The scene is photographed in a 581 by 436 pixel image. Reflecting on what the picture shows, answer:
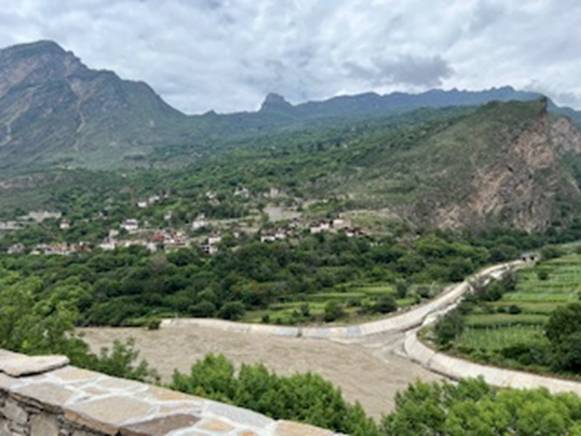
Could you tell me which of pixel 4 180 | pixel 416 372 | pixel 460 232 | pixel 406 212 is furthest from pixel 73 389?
pixel 4 180

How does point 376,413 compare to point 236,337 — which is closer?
point 376,413

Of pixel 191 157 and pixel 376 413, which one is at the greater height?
pixel 191 157

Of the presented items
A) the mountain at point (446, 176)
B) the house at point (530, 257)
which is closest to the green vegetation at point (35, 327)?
the mountain at point (446, 176)

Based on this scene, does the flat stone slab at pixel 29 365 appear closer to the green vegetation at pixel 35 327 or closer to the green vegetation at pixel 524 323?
the green vegetation at pixel 35 327

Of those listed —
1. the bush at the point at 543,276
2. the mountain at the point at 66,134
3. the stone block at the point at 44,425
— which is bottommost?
the bush at the point at 543,276

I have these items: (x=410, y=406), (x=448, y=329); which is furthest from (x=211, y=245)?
(x=410, y=406)

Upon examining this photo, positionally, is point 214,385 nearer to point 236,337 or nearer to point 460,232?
point 236,337

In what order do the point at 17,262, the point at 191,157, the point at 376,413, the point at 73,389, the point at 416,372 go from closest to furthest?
the point at 73,389, the point at 376,413, the point at 416,372, the point at 17,262, the point at 191,157
